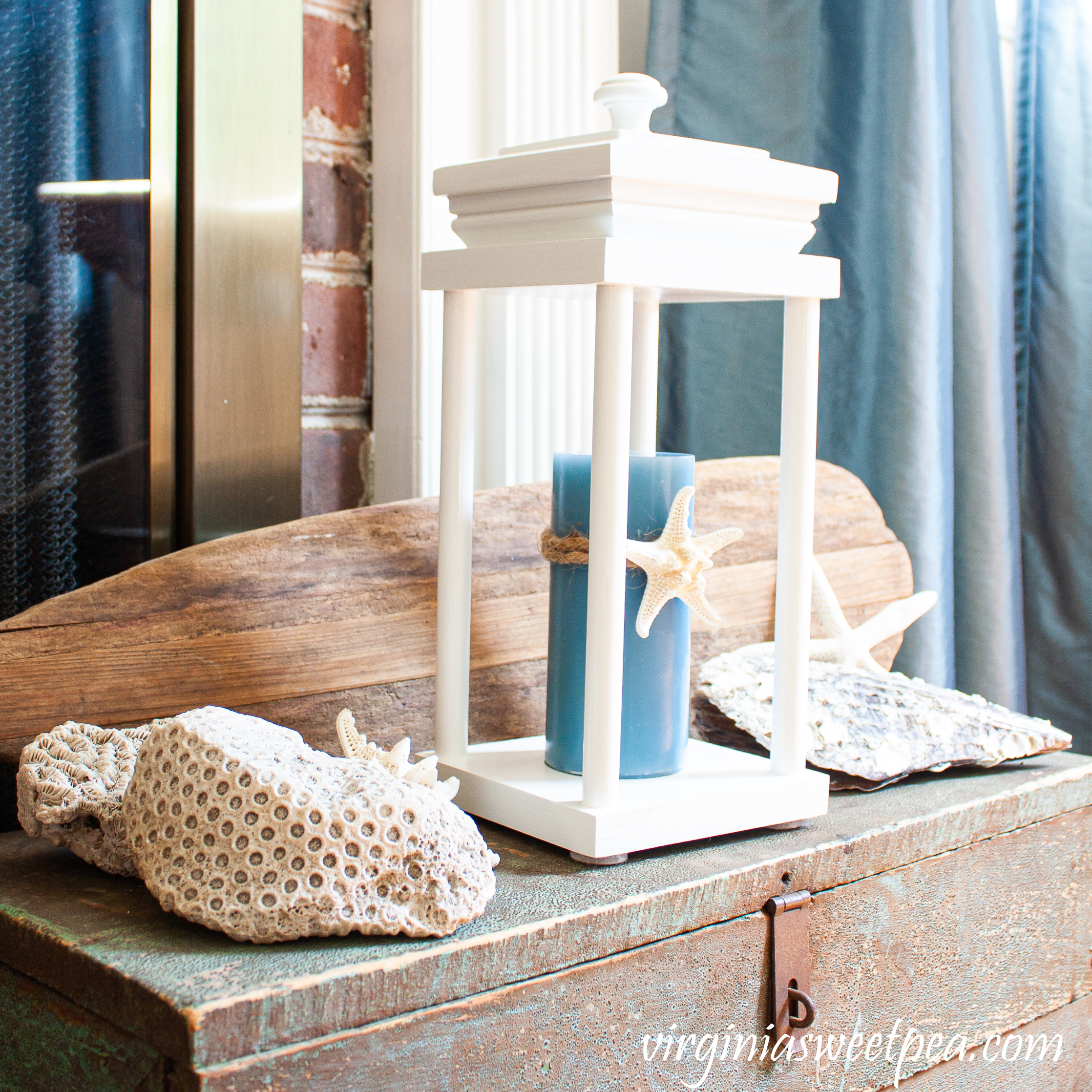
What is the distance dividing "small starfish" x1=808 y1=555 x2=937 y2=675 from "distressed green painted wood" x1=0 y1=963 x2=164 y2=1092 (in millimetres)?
585

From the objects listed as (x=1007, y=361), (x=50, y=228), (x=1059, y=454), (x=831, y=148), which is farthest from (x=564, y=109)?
(x=1059, y=454)

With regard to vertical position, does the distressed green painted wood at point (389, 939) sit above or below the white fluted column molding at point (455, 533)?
below

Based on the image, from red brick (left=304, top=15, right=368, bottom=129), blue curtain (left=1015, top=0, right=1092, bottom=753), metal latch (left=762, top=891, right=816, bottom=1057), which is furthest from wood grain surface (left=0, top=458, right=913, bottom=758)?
blue curtain (left=1015, top=0, right=1092, bottom=753)

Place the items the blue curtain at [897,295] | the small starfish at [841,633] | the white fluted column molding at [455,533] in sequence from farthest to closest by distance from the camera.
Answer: the blue curtain at [897,295], the small starfish at [841,633], the white fluted column molding at [455,533]

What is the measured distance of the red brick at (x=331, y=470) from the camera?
3.14ft

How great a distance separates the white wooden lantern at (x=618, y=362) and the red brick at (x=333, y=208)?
1.15ft

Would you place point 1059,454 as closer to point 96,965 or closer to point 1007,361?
point 1007,361

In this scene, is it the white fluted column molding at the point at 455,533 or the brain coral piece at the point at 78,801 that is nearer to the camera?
the brain coral piece at the point at 78,801

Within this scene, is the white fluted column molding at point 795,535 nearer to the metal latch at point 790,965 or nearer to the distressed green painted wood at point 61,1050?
the metal latch at point 790,965

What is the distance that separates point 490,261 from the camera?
23.8 inches

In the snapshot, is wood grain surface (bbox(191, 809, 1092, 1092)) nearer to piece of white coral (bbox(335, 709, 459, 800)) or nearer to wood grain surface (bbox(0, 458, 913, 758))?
piece of white coral (bbox(335, 709, 459, 800))

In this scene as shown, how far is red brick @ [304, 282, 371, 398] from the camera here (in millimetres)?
954

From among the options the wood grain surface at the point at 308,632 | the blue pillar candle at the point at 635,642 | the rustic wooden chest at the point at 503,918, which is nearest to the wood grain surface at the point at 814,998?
the rustic wooden chest at the point at 503,918

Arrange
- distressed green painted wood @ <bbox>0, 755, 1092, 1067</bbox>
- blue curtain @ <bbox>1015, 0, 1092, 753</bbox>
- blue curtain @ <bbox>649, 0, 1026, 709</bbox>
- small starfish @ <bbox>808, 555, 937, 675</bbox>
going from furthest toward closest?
blue curtain @ <bbox>1015, 0, 1092, 753</bbox>, blue curtain @ <bbox>649, 0, 1026, 709</bbox>, small starfish @ <bbox>808, 555, 937, 675</bbox>, distressed green painted wood @ <bbox>0, 755, 1092, 1067</bbox>
